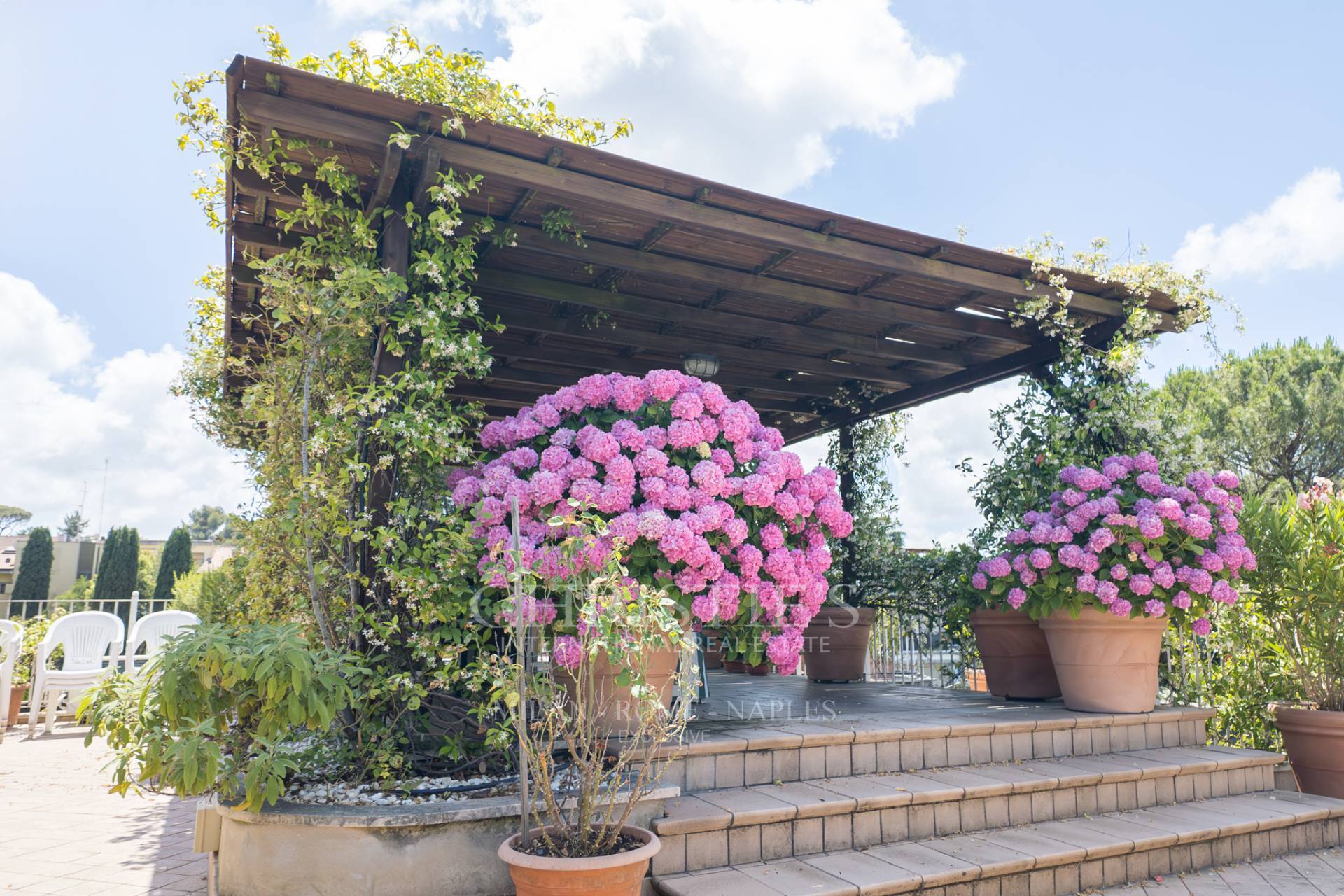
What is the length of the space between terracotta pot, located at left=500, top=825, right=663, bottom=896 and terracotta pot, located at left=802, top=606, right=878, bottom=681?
4.41 meters

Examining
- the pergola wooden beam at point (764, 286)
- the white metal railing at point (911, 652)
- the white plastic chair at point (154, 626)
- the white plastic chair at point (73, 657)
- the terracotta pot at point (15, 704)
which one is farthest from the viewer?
the white plastic chair at point (154, 626)

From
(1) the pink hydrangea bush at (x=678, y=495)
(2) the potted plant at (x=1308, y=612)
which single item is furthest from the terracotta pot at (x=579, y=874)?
(2) the potted plant at (x=1308, y=612)

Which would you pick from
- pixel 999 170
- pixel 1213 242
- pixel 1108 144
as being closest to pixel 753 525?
pixel 999 170

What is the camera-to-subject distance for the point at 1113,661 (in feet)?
14.8

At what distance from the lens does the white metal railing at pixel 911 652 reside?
6492 millimetres

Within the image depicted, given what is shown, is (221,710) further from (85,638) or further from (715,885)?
(85,638)

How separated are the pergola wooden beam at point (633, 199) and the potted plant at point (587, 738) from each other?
5.32 ft

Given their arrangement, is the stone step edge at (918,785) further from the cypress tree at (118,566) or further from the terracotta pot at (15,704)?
the cypress tree at (118,566)

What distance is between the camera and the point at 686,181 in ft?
12.6

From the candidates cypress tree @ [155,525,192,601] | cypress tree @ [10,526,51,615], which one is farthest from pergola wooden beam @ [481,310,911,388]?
cypress tree @ [10,526,51,615]

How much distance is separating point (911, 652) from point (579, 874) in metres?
5.57

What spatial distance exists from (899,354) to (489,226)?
3460 millimetres

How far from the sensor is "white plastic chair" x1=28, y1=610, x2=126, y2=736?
7228mm

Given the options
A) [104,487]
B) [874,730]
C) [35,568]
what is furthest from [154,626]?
[104,487]
